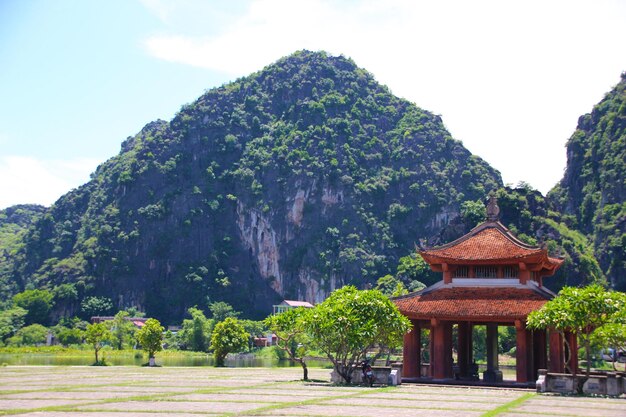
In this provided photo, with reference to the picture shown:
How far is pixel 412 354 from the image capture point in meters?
45.9

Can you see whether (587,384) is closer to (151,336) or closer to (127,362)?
(151,336)

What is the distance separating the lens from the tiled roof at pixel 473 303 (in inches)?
1687

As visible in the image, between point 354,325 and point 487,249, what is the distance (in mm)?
11561

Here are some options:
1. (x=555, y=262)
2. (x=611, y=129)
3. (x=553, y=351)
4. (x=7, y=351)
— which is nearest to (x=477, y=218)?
(x=611, y=129)

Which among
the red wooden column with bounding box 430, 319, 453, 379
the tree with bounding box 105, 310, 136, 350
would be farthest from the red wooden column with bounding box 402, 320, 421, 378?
the tree with bounding box 105, 310, 136, 350

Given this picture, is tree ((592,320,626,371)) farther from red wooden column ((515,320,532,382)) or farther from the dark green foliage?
the dark green foliage

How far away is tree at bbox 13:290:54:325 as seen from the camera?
17675 cm

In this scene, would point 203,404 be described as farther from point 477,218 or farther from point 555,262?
point 477,218

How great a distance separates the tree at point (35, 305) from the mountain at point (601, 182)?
117922 mm

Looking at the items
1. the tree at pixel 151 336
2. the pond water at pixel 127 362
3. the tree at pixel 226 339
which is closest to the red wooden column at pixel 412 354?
the tree at pixel 226 339

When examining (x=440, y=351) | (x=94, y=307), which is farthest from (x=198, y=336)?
(x=440, y=351)

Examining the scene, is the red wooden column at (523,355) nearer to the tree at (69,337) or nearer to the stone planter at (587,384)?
the stone planter at (587,384)

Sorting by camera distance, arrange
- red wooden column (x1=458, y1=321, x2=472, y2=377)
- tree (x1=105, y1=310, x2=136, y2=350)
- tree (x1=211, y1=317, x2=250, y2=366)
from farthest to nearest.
A: tree (x1=105, y1=310, x2=136, y2=350) → tree (x1=211, y1=317, x2=250, y2=366) → red wooden column (x1=458, y1=321, x2=472, y2=377)

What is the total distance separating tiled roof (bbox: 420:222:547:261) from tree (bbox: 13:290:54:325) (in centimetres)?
14609
